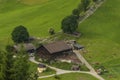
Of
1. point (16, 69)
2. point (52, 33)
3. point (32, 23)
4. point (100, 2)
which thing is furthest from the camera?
point (100, 2)

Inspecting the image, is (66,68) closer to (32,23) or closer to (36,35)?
(36,35)

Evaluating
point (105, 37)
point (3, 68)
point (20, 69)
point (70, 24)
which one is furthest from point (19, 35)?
point (3, 68)

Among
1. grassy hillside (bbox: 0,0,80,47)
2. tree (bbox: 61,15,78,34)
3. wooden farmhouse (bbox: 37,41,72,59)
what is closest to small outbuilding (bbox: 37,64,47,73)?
wooden farmhouse (bbox: 37,41,72,59)

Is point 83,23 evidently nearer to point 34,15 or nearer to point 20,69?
point 34,15

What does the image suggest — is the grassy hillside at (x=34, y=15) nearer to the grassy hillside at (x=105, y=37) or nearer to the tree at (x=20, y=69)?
the grassy hillside at (x=105, y=37)

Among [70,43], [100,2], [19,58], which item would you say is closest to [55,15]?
[100,2]
